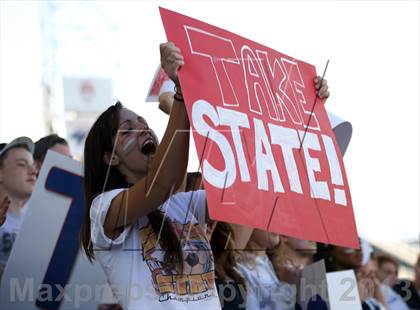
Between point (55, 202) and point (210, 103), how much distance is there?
876 mm

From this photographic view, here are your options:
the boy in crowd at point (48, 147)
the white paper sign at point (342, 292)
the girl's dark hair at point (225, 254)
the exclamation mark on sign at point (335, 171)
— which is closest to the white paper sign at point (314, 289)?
the white paper sign at point (342, 292)

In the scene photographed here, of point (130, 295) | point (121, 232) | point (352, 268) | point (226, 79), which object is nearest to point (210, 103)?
point (226, 79)

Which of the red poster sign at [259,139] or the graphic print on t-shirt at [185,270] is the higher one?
the red poster sign at [259,139]

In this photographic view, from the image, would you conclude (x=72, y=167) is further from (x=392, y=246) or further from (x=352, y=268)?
(x=392, y=246)

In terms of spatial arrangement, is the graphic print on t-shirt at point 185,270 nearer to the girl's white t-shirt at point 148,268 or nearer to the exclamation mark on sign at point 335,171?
the girl's white t-shirt at point 148,268

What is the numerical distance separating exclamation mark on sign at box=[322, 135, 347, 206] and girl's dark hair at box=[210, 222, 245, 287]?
591 mm

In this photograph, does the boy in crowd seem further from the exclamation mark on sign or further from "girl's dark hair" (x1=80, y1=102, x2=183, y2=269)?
the exclamation mark on sign

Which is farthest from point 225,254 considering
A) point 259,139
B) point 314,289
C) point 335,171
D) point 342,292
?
point 259,139

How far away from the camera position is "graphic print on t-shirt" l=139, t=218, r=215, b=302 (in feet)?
5.34

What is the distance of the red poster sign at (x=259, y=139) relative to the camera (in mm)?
1608

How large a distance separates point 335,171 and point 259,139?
0.32m

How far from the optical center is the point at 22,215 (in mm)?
2420

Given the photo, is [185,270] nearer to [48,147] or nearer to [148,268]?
[148,268]

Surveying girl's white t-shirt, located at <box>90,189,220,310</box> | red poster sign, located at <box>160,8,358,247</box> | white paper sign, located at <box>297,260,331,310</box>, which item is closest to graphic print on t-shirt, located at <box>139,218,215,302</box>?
girl's white t-shirt, located at <box>90,189,220,310</box>
